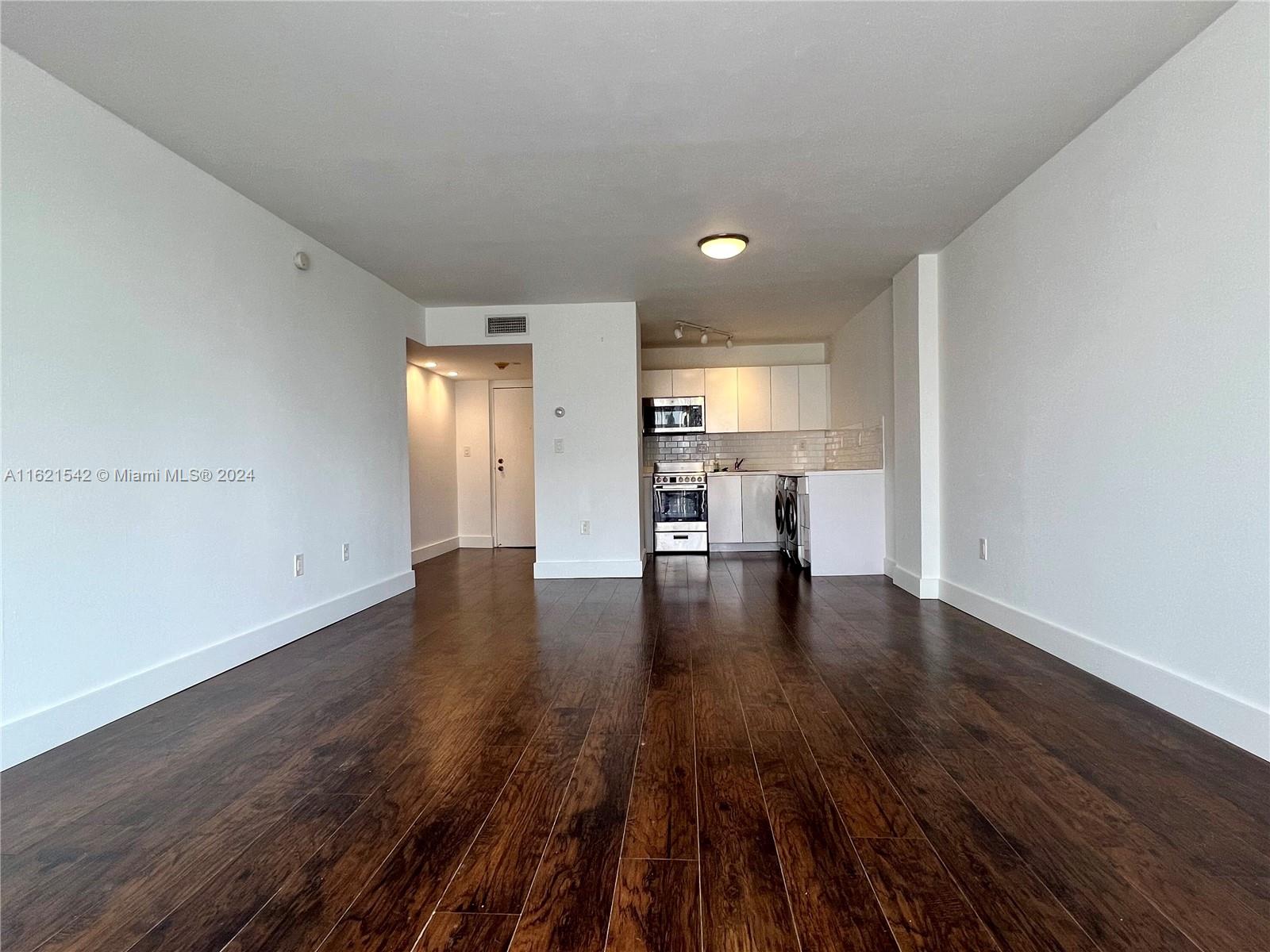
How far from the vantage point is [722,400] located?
727cm

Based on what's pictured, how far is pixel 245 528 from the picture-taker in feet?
10.4

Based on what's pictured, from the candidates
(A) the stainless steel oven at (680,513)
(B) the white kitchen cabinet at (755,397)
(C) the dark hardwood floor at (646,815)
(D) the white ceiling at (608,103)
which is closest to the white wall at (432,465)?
(A) the stainless steel oven at (680,513)

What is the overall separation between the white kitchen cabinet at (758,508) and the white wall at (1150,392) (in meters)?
3.53

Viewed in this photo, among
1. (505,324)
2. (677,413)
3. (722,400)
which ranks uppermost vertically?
(505,324)

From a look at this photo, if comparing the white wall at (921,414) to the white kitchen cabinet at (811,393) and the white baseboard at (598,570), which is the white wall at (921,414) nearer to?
the white baseboard at (598,570)

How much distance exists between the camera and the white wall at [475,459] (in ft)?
25.7

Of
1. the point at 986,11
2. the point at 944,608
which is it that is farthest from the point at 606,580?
the point at 986,11

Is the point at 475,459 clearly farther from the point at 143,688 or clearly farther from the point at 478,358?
the point at 143,688

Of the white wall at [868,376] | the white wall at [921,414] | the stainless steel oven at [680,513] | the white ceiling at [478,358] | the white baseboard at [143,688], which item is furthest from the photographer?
the stainless steel oven at [680,513]

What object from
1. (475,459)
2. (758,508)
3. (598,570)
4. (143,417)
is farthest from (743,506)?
(143,417)

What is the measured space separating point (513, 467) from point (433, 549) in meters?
1.36

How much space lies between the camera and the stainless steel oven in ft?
22.6

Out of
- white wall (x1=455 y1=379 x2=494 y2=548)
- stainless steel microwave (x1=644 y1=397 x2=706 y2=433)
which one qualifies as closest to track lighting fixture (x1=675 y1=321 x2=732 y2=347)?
stainless steel microwave (x1=644 y1=397 x2=706 y2=433)

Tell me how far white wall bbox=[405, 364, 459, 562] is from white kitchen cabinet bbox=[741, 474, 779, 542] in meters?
3.36
